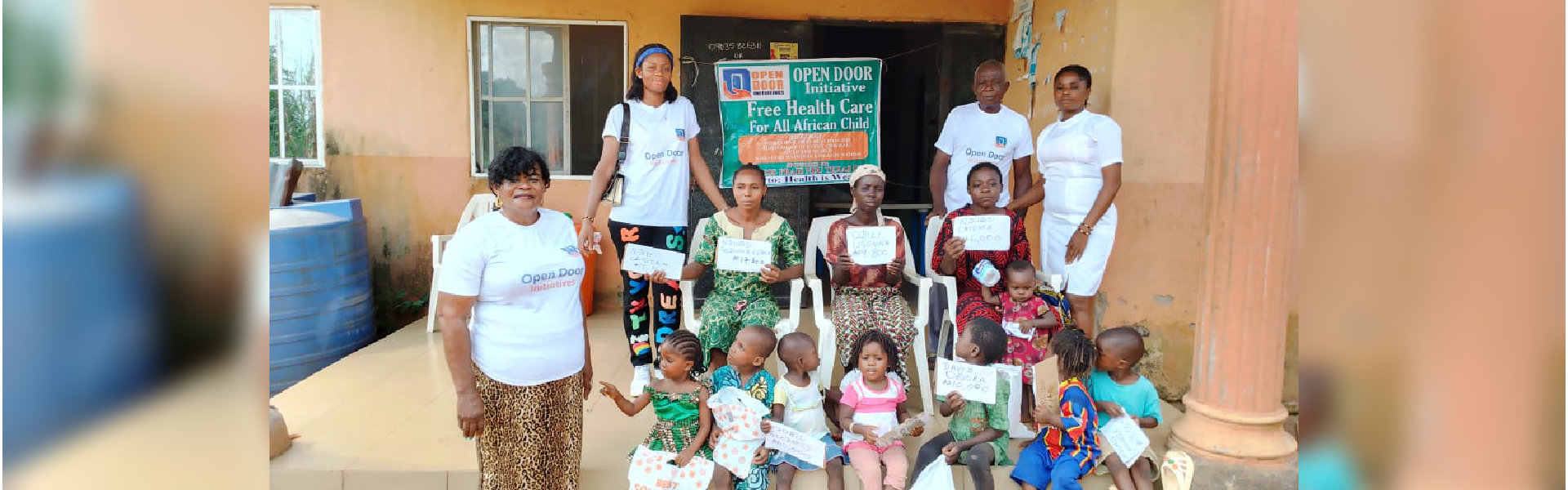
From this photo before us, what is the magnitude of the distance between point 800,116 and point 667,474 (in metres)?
3.35

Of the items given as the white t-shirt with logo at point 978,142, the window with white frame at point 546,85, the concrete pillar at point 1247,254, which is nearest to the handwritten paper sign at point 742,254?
the white t-shirt with logo at point 978,142

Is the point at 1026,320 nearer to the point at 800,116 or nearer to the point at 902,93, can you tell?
the point at 800,116

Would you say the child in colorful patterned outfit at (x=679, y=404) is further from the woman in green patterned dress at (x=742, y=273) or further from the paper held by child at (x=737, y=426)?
the woman in green patterned dress at (x=742, y=273)

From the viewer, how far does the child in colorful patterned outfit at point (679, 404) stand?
277 centimetres

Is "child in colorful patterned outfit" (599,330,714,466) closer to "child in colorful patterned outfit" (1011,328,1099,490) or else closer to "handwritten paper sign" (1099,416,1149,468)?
"child in colorful patterned outfit" (1011,328,1099,490)

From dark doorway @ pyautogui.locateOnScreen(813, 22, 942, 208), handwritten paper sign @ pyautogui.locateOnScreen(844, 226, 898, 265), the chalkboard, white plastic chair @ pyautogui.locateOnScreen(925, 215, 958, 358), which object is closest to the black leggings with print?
handwritten paper sign @ pyautogui.locateOnScreen(844, 226, 898, 265)

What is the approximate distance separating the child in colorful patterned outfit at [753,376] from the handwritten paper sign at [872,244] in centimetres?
67

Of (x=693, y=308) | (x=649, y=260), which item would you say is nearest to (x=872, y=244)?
(x=693, y=308)

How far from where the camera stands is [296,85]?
18.7ft

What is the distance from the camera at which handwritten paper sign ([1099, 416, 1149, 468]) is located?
273cm

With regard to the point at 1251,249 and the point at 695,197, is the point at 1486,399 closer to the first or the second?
the point at 1251,249

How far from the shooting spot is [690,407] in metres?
2.80

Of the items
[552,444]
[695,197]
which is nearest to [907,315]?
[552,444]

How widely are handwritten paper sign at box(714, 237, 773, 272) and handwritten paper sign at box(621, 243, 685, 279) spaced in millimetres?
183
